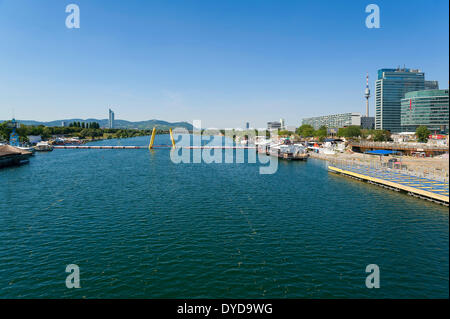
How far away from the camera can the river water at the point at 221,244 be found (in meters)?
19.0

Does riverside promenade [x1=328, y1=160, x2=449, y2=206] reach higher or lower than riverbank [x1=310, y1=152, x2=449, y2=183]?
lower

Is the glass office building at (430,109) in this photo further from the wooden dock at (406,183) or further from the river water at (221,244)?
the river water at (221,244)

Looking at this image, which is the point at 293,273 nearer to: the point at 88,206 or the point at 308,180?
the point at 88,206

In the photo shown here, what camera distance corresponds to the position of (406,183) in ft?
153

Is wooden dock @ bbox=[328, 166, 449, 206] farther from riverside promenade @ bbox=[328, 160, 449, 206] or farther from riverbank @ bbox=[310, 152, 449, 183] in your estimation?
riverbank @ bbox=[310, 152, 449, 183]

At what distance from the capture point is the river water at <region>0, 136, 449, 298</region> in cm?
1900

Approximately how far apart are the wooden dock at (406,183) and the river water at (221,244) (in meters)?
1.70

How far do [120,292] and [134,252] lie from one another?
5939 mm

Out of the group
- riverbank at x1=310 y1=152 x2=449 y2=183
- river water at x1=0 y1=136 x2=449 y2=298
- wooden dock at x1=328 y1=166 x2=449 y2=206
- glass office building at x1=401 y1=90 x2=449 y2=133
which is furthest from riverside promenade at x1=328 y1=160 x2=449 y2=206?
glass office building at x1=401 y1=90 x2=449 y2=133

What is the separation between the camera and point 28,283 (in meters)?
19.5

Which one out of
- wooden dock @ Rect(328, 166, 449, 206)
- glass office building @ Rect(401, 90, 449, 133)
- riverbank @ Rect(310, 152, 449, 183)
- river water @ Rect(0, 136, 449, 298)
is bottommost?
river water @ Rect(0, 136, 449, 298)

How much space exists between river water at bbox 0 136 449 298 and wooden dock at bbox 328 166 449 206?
170 cm
